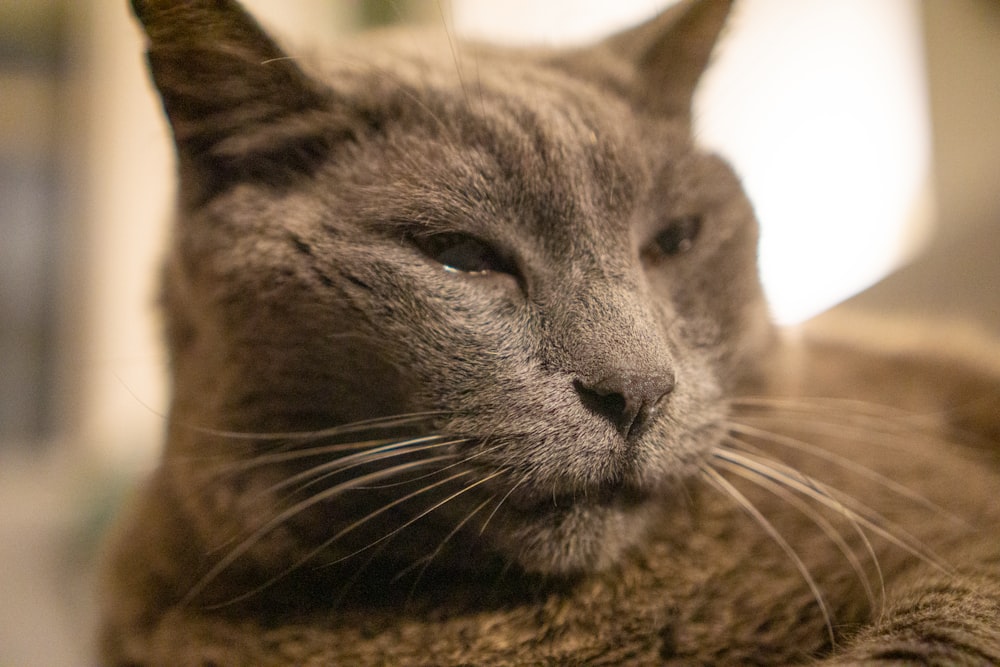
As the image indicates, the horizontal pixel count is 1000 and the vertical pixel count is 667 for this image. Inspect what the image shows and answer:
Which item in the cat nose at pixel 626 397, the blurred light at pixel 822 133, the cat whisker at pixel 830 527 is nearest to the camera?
the cat nose at pixel 626 397

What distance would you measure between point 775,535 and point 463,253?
41 cm

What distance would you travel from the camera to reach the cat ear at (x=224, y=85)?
1.85ft

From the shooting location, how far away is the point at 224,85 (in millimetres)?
618

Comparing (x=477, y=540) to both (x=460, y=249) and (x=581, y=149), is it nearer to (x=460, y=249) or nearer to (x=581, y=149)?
(x=460, y=249)

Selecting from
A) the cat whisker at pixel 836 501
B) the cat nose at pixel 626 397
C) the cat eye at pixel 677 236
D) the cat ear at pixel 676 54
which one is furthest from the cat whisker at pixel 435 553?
the cat ear at pixel 676 54

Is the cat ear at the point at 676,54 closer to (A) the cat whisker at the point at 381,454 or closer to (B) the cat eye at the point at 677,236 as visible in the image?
(B) the cat eye at the point at 677,236

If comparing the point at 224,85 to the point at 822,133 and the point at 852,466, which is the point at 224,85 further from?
the point at 852,466

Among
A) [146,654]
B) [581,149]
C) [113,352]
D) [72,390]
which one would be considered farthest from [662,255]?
[72,390]

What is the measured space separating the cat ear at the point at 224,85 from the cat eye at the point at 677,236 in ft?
1.25

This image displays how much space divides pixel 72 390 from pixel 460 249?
1812 millimetres

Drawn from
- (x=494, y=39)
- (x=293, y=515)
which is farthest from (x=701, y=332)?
(x=494, y=39)

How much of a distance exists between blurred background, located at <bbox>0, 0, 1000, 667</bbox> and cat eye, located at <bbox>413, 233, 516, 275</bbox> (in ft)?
0.99

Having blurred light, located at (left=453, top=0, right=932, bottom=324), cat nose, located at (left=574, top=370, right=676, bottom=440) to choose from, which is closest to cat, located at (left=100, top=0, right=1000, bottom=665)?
cat nose, located at (left=574, top=370, right=676, bottom=440)

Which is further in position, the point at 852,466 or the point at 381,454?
the point at 852,466
